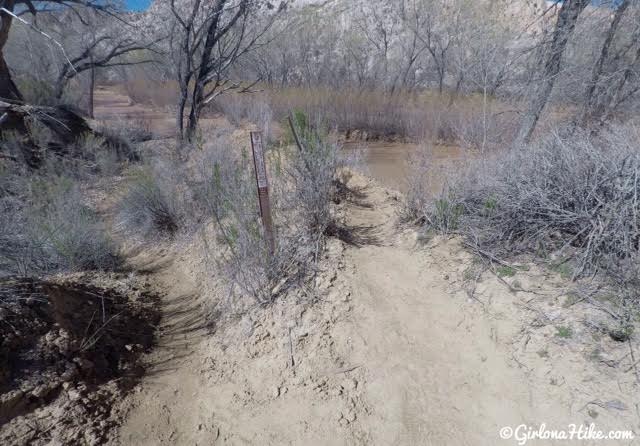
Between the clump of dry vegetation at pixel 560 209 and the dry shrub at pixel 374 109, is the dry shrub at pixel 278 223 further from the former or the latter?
the dry shrub at pixel 374 109

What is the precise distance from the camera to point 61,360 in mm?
2717

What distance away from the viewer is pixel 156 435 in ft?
8.32

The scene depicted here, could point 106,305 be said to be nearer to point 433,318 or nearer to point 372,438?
point 372,438

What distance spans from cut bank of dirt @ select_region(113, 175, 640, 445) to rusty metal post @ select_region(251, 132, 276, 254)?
62cm

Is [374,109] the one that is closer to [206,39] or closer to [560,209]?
[206,39]

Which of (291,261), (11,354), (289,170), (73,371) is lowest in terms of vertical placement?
(73,371)

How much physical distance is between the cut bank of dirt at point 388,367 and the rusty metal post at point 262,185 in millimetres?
618

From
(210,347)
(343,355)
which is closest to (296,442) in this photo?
(343,355)

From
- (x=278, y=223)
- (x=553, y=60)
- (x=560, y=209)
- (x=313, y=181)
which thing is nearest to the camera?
(x=560, y=209)

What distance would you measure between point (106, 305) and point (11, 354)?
1164 millimetres

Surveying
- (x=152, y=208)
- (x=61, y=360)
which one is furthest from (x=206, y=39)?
(x=61, y=360)

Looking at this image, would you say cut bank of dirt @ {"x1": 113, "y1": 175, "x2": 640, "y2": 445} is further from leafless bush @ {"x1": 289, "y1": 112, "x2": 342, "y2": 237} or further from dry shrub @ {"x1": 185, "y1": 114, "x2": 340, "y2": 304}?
leafless bush @ {"x1": 289, "y1": 112, "x2": 342, "y2": 237}

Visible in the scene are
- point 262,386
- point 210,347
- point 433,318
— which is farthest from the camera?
point 210,347

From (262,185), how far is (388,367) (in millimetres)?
1880
